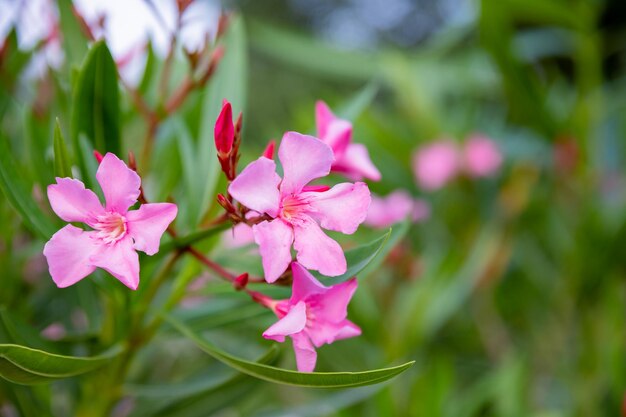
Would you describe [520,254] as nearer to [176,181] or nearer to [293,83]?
[176,181]

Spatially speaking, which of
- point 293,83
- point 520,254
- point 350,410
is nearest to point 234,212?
point 350,410

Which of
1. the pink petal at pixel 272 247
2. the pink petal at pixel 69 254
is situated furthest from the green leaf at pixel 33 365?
the pink petal at pixel 272 247

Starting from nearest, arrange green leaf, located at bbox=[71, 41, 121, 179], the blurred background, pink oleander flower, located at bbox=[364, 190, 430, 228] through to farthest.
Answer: green leaf, located at bbox=[71, 41, 121, 179], the blurred background, pink oleander flower, located at bbox=[364, 190, 430, 228]

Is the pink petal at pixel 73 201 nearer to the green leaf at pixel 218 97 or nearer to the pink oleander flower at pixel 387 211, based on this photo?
the green leaf at pixel 218 97

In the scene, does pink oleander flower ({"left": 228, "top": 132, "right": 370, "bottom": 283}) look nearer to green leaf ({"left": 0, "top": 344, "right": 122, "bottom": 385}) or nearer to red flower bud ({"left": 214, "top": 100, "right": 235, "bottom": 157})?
red flower bud ({"left": 214, "top": 100, "right": 235, "bottom": 157})

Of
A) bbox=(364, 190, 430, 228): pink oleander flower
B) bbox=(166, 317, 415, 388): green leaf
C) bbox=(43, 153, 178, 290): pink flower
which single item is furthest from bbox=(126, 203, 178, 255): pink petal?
bbox=(364, 190, 430, 228): pink oleander flower

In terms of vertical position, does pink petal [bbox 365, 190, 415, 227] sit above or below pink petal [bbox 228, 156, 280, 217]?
below
